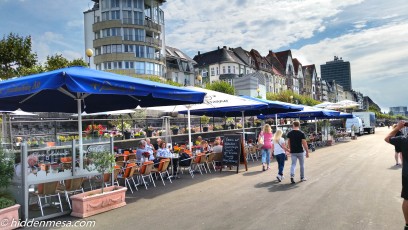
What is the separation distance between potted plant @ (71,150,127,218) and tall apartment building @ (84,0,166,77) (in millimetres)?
48714

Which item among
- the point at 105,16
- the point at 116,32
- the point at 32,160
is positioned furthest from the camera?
the point at 105,16

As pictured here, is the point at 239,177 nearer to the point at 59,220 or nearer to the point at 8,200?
the point at 59,220

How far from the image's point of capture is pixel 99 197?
7.51m

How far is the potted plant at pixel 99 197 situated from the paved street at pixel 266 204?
212 mm

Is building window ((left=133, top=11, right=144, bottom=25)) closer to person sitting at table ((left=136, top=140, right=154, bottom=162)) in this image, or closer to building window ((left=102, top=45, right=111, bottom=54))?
building window ((left=102, top=45, right=111, bottom=54))

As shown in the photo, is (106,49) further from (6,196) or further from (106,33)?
(6,196)

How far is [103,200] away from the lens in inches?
299

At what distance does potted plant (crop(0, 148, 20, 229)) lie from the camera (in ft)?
21.0

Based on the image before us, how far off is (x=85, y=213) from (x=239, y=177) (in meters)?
5.89

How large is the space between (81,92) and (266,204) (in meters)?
4.61

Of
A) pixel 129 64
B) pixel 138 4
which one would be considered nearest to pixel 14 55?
pixel 129 64

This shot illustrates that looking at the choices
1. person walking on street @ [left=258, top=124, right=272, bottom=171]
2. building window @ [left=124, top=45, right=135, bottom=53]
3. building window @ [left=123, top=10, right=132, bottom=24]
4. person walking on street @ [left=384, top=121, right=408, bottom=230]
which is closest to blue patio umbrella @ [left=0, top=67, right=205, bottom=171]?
person walking on street @ [left=258, top=124, right=272, bottom=171]

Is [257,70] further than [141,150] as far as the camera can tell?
Yes

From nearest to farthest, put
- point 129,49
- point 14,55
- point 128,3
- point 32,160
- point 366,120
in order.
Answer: point 32,160
point 14,55
point 366,120
point 129,49
point 128,3
